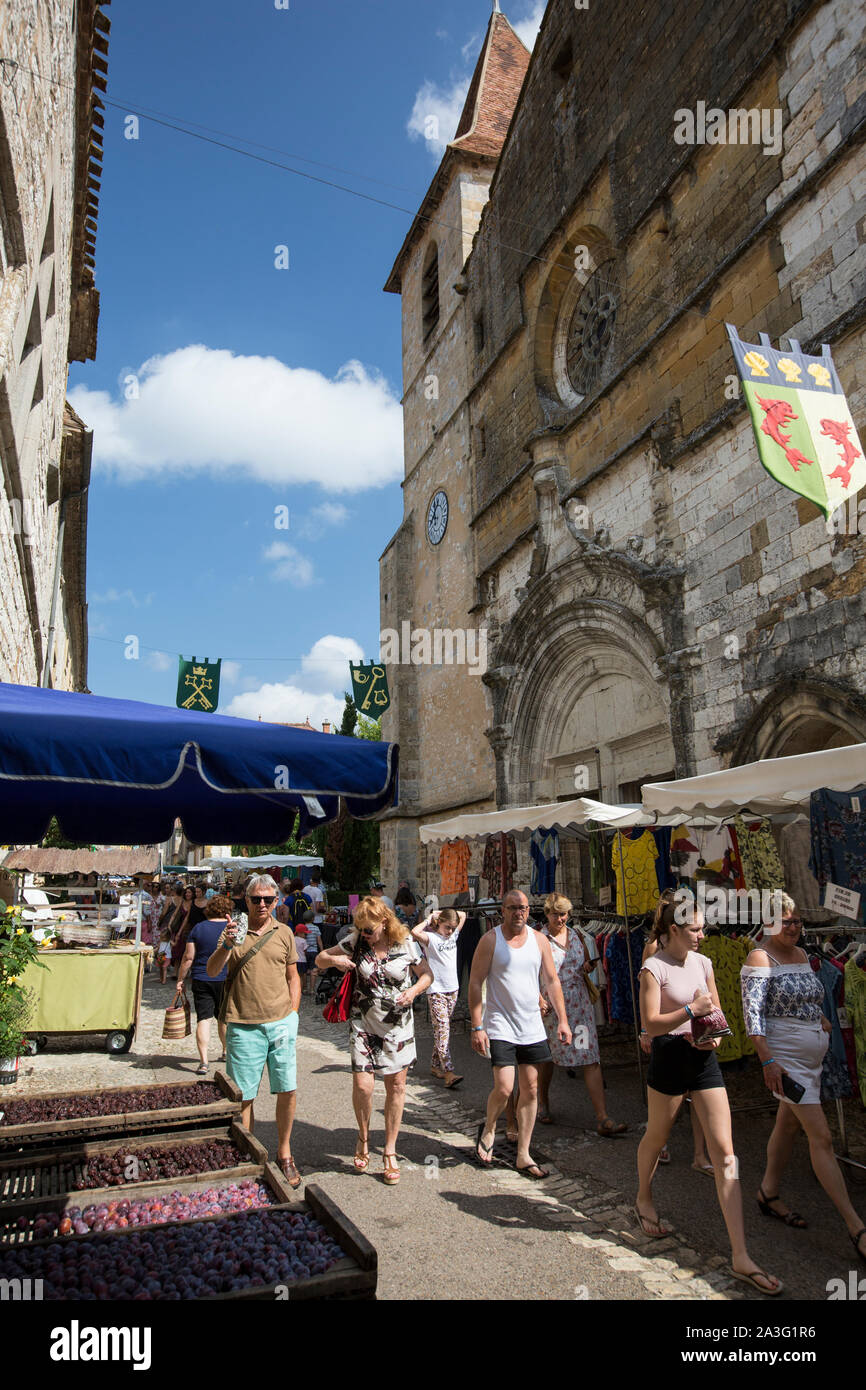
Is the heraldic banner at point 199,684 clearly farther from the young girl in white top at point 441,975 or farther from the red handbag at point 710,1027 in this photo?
the red handbag at point 710,1027

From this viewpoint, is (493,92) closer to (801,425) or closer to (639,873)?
(801,425)

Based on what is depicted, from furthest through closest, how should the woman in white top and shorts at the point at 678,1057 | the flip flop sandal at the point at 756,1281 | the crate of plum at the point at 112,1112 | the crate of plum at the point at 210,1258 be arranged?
the crate of plum at the point at 112,1112
the woman in white top and shorts at the point at 678,1057
the flip flop sandal at the point at 756,1281
the crate of plum at the point at 210,1258

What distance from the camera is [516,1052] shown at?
193 inches

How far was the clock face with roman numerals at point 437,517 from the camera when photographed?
17.7m

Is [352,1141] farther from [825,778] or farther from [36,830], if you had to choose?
[825,778]

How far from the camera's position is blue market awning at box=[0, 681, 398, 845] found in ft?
9.40

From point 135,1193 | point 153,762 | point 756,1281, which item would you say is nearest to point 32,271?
point 153,762

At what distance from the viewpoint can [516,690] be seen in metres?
13.0

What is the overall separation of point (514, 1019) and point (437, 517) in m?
14.5

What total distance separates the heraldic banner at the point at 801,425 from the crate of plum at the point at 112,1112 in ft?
17.1

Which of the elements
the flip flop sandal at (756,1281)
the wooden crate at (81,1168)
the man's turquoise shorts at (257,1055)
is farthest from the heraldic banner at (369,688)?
the flip flop sandal at (756,1281)

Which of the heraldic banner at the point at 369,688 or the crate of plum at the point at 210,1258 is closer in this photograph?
the crate of plum at the point at 210,1258

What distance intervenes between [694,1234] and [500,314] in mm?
14926
